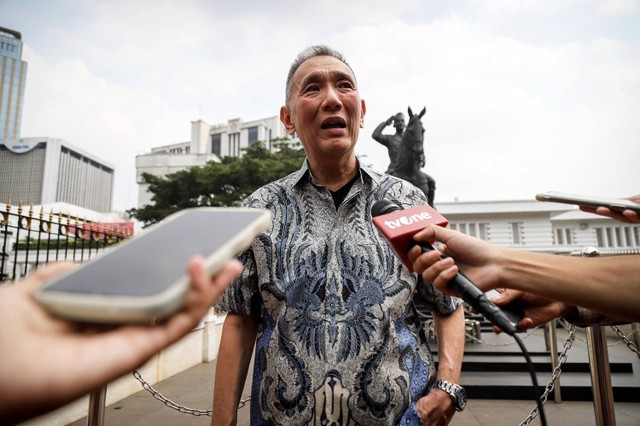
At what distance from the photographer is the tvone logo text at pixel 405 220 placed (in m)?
1.08

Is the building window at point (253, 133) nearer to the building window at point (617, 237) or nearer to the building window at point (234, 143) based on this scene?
the building window at point (234, 143)

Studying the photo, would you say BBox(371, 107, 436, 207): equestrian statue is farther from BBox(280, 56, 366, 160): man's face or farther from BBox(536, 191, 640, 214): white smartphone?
BBox(536, 191, 640, 214): white smartphone

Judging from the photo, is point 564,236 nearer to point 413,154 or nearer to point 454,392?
point 413,154

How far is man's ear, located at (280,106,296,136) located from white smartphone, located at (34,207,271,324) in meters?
1.24

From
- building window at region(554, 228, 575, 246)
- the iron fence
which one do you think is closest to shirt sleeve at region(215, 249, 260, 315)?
the iron fence

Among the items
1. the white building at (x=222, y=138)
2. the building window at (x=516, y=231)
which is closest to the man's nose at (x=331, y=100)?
the building window at (x=516, y=231)

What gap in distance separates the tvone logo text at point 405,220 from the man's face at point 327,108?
612 mm

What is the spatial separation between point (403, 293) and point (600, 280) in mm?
638

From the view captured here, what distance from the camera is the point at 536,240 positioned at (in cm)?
2802

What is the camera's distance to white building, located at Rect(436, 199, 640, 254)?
2758 centimetres

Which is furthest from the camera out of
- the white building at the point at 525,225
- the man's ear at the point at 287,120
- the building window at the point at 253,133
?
the building window at the point at 253,133

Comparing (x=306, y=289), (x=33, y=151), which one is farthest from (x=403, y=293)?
(x=33, y=151)

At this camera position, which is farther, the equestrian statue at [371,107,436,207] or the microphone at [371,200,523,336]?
the equestrian statue at [371,107,436,207]

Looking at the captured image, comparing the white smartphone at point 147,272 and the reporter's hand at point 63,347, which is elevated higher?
the white smartphone at point 147,272
